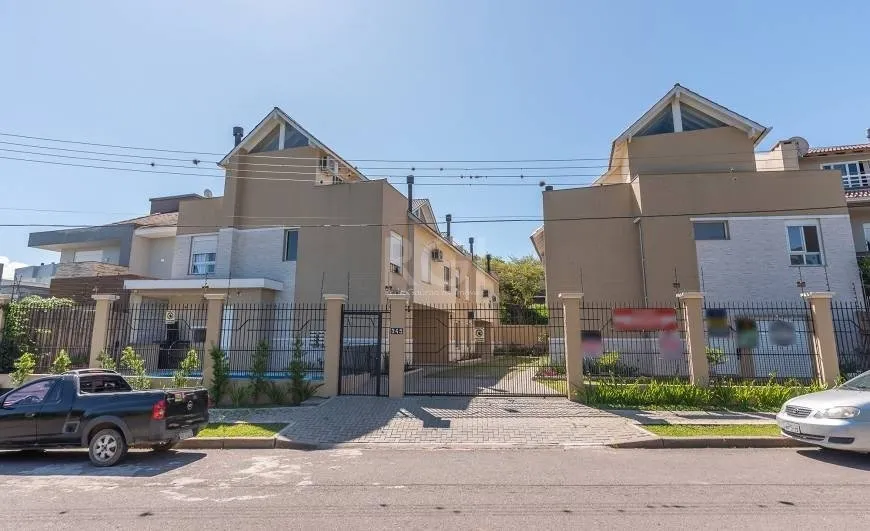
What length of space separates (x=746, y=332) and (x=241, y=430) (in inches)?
579

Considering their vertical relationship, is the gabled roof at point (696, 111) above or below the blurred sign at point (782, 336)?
above

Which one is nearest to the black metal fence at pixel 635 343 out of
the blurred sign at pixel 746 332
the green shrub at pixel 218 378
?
the blurred sign at pixel 746 332

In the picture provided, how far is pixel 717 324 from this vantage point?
15.8m

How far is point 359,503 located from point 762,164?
2464cm

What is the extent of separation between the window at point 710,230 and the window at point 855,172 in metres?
9.46

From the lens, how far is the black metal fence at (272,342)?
1215 centimetres

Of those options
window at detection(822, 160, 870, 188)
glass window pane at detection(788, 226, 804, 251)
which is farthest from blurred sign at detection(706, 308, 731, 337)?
window at detection(822, 160, 870, 188)

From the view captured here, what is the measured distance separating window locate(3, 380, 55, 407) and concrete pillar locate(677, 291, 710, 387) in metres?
12.9

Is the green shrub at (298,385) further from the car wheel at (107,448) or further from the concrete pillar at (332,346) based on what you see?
the car wheel at (107,448)

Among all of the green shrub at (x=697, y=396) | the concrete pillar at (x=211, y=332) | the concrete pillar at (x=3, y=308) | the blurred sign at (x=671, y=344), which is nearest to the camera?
the green shrub at (x=697, y=396)

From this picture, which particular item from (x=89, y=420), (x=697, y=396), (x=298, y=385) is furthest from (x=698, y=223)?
(x=89, y=420)

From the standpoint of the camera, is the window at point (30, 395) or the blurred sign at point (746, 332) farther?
the blurred sign at point (746, 332)

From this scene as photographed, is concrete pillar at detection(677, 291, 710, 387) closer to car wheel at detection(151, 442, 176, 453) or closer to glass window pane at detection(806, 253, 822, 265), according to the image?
glass window pane at detection(806, 253, 822, 265)

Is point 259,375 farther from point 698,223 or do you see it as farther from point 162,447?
point 698,223
